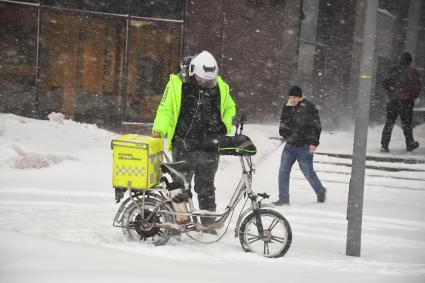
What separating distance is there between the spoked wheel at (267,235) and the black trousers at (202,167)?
2.39ft

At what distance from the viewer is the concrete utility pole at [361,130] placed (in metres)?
6.13

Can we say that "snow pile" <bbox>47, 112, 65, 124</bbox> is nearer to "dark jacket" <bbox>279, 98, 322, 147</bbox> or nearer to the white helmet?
"dark jacket" <bbox>279, 98, 322, 147</bbox>

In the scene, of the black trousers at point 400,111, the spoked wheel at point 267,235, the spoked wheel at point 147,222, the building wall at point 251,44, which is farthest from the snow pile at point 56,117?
the spoked wheel at point 267,235

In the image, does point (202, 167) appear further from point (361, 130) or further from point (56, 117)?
point (56, 117)

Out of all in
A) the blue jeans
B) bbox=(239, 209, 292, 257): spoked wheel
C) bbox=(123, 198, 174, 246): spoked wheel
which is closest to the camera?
bbox=(239, 209, 292, 257): spoked wheel

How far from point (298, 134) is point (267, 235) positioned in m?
3.43

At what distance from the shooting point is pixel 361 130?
20.2 ft

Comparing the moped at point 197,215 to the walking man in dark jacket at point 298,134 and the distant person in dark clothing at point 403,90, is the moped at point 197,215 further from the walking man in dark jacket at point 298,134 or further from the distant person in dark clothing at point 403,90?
the distant person in dark clothing at point 403,90

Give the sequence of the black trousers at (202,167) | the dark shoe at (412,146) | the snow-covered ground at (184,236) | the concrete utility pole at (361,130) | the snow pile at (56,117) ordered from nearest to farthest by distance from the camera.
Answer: the snow-covered ground at (184,236) → the concrete utility pole at (361,130) → the black trousers at (202,167) → the dark shoe at (412,146) → the snow pile at (56,117)

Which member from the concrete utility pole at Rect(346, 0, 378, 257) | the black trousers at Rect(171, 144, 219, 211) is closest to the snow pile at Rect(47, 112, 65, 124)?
the black trousers at Rect(171, 144, 219, 211)

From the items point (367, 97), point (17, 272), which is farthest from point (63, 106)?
point (17, 272)

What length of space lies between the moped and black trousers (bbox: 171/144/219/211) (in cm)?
32

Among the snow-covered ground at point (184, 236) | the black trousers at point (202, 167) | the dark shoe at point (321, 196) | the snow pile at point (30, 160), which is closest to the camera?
the snow-covered ground at point (184, 236)

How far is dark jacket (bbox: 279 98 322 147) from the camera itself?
29.2 feet
